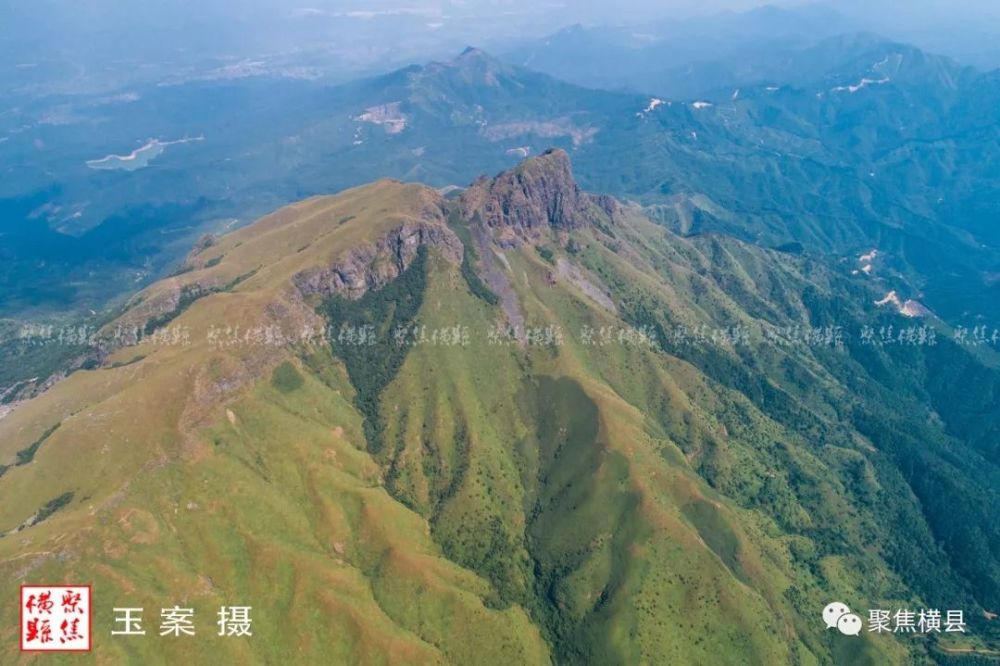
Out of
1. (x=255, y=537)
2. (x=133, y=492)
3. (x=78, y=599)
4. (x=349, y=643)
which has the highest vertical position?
(x=78, y=599)

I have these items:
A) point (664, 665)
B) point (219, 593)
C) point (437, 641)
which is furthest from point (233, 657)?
point (664, 665)

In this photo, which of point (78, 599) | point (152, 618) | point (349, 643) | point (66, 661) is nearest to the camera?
point (78, 599)

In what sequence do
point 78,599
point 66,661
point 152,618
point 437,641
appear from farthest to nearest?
1. point 437,641
2. point 152,618
3. point 66,661
4. point 78,599

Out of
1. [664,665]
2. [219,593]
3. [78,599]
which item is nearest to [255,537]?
[219,593]

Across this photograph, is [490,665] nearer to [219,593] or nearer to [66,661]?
[219,593]

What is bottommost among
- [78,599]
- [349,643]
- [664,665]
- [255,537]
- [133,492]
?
[664,665]

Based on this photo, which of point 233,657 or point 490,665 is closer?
point 233,657

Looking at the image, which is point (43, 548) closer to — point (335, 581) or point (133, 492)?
point (133, 492)

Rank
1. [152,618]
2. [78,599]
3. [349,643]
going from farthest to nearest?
[349,643] → [152,618] → [78,599]

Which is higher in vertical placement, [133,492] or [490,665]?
[133,492]
